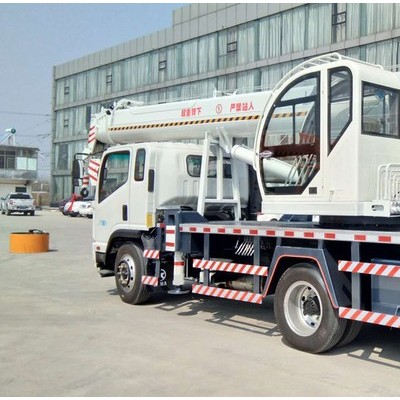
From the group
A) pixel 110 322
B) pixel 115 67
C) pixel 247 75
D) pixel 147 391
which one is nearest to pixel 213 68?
pixel 247 75

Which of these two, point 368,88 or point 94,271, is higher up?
point 368,88

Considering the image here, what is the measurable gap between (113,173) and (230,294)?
3398 mm

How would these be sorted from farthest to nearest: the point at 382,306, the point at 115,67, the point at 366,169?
the point at 115,67 < the point at 366,169 < the point at 382,306

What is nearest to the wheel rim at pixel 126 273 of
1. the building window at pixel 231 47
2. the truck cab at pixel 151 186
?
the truck cab at pixel 151 186

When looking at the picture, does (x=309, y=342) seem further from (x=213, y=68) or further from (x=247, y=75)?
(x=213, y=68)

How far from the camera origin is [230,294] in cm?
716

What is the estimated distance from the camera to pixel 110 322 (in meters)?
7.61

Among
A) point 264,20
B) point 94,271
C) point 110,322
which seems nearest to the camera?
point 110,322

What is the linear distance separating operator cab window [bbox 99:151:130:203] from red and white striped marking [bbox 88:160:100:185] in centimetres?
37

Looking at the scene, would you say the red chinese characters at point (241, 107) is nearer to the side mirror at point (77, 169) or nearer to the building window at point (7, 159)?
the side mirror at point (77, 169)

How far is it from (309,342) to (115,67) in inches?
1787

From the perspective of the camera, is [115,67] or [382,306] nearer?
[382,306]

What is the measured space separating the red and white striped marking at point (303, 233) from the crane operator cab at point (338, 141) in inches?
13.5

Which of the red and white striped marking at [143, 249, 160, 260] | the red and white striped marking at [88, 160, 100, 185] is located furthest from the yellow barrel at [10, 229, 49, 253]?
the red and white striped marking at [143, 249, 160, 260]
